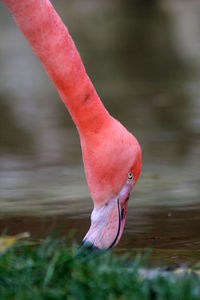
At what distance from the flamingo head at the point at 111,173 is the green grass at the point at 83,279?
0.89 m

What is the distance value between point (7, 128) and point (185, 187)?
261cm

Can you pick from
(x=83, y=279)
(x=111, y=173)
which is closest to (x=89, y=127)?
(x=111, y=173)

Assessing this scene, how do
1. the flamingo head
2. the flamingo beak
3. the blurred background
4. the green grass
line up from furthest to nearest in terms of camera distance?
the blurred background
the flamingo head
the flamingo beak
the green grass

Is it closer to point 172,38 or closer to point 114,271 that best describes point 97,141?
point 114,271

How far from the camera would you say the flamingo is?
4383mm

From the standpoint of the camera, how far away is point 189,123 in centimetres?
789

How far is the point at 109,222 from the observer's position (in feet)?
14.3

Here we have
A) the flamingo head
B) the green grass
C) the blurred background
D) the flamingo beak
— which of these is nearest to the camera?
the green grass

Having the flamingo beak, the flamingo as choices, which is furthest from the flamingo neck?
the flamingo beak

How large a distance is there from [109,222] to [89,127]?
1.73 feet

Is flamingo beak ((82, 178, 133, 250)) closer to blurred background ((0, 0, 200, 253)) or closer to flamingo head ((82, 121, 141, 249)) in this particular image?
flamingo head ((82, 121, 141, 249))

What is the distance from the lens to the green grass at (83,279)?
3.03 metres

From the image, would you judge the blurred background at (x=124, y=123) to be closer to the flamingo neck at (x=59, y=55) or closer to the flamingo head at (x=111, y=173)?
the flamingo head at (x=111, y=173)

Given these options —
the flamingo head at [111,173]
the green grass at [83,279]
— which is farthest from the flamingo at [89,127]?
the green grass at [83,279]
